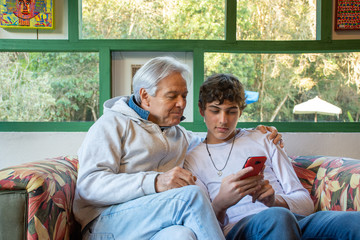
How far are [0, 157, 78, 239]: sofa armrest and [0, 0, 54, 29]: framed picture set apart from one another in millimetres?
1235

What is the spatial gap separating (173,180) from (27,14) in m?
1.72

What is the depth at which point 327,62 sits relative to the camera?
8.25 feet

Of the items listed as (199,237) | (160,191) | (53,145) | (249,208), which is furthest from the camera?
(53,145)

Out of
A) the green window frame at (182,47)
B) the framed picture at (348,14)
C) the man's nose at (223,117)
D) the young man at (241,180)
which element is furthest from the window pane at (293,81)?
the man's nose at (223,117)

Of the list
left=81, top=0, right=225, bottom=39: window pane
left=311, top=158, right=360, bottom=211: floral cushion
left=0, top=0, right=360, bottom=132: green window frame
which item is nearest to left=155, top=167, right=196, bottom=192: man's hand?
left=311, top=158, right=360, bottom=211: floral cushion

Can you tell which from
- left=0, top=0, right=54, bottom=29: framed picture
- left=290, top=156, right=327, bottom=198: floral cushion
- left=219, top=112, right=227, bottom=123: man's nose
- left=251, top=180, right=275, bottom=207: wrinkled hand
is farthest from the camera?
left=0, top=0, right=54, bottom=29: framed picture

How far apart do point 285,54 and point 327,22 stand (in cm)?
36

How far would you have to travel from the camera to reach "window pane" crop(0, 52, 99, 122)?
2.47 m

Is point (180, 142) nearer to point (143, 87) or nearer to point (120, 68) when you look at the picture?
point (143, 87)

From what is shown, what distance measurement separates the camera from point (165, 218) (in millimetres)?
1245

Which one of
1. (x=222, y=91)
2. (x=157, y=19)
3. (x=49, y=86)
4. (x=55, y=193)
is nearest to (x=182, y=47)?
(x=157, y=19)

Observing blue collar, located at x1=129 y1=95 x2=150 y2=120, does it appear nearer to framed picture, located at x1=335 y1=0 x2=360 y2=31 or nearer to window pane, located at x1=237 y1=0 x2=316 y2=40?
window pane, located at x1=237 y1=0 x2=316 y2=40

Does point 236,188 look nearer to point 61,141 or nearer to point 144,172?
point 144,172

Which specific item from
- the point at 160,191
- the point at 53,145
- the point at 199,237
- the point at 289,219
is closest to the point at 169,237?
the point at 199,237
